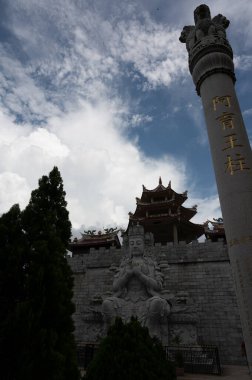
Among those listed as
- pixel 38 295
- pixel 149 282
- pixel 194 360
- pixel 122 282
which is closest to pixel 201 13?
pixel 149 282

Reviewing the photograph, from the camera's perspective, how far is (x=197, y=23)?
35.7ft

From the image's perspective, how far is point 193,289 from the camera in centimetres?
1720

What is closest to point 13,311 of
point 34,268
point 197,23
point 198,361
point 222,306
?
point 34,268

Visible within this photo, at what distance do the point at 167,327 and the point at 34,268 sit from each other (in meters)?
8.33

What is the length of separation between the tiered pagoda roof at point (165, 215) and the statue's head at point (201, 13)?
18.0m

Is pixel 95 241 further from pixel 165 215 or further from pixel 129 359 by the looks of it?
pixel 129 359

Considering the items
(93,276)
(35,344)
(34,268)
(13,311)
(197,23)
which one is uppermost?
(197,23)

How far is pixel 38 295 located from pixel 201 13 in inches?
435

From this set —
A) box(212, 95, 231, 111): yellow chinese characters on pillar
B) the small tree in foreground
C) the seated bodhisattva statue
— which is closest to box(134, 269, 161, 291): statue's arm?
the seated bodhisattva statue

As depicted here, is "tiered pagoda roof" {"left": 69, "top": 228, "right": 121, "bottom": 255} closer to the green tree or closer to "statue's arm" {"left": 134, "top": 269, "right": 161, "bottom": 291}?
"statue's arm" {"left": 134, "top": 269, "right": 161, "bottom": 291}

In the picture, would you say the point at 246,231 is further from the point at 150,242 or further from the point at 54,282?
the point at 150,242

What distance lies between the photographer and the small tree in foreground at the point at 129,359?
16.2 ft

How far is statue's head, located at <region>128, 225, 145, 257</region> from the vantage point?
13.9 metres

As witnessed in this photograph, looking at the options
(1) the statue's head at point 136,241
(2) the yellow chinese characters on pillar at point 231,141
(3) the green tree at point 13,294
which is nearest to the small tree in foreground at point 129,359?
(3) the green tree at point 13,294
